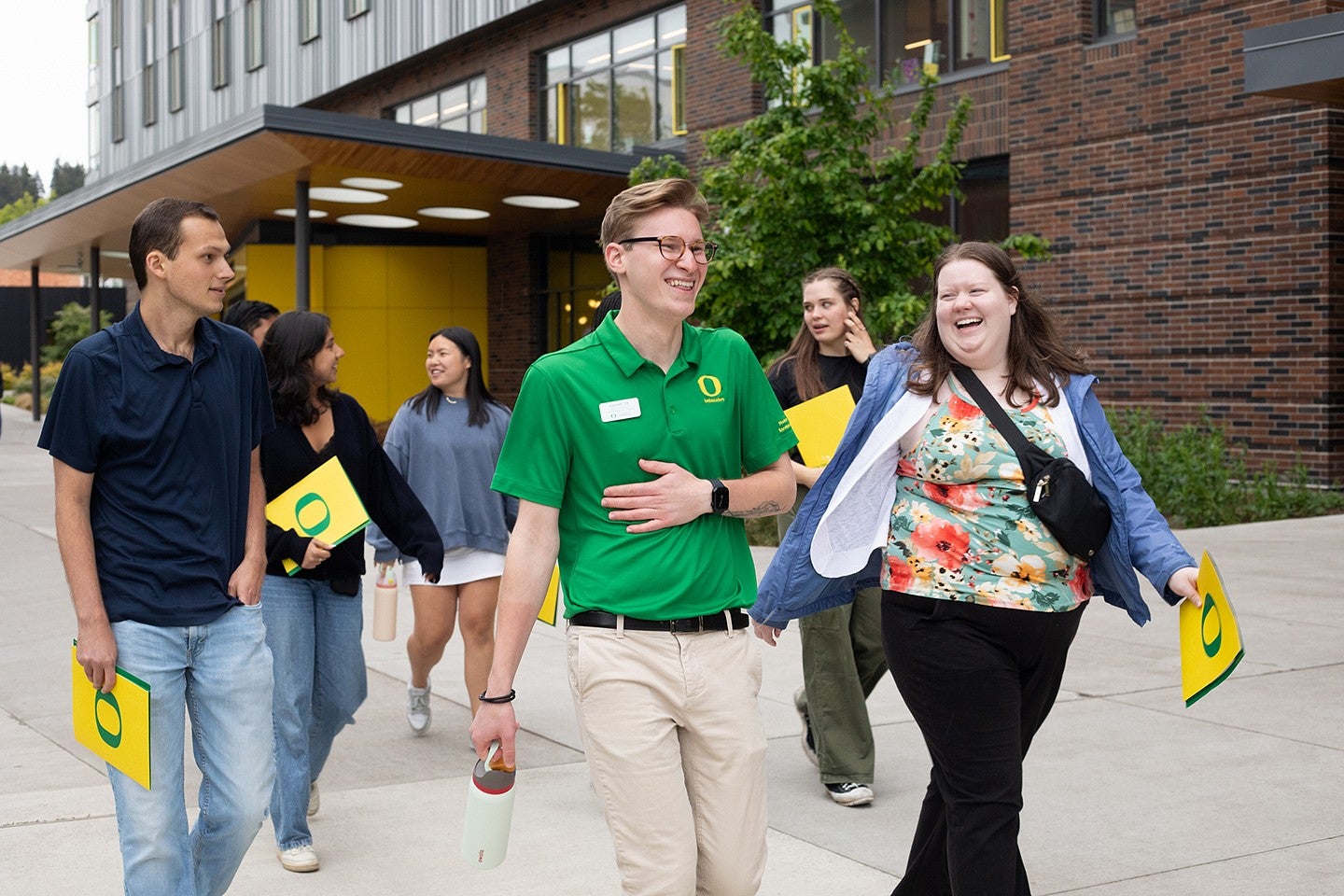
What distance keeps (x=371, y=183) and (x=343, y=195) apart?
1.68 m

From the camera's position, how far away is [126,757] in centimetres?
338

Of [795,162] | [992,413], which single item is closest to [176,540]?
[992,413]

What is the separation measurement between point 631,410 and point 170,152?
2051cm

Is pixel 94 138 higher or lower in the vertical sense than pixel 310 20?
higher

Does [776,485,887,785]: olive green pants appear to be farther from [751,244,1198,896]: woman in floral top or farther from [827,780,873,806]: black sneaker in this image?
[751,244,1198,896]: woman in floral top

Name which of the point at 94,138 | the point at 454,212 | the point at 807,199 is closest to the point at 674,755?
the point at 807,199

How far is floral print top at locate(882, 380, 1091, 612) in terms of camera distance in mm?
3482

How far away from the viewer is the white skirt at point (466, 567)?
6395mm

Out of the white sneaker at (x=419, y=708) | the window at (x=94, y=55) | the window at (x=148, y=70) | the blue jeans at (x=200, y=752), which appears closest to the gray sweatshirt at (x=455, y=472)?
the white sneaker at (x=419, y=708)

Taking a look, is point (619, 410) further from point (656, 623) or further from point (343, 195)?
point (343, 195)

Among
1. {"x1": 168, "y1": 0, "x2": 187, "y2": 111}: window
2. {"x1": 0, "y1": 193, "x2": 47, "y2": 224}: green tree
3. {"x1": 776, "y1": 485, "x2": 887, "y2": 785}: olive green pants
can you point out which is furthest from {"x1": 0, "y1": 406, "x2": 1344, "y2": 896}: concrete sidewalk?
{"x1": 0, "y1": 193, "x2": 47, "y2": 224}: green tree

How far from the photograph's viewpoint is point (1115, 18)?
16.0 metres

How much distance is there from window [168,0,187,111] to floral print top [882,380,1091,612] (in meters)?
42.1

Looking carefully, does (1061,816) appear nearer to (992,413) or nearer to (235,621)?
(992,413)
